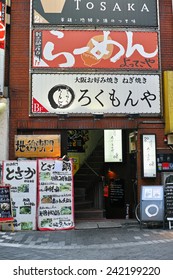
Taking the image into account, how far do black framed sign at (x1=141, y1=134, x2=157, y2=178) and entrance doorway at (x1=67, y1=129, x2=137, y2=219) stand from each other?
22.2 inches

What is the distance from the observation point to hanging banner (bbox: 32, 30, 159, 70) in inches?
476

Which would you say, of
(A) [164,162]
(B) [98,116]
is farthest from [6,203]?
(A) [164,162]

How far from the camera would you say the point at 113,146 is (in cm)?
1384

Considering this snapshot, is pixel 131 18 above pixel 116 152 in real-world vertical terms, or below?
above

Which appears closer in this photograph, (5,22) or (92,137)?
(5,22)

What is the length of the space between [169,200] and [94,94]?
4.24 m

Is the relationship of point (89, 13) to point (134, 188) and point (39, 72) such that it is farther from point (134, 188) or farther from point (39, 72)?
point (134, 188)

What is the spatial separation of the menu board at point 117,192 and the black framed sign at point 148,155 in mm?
1899

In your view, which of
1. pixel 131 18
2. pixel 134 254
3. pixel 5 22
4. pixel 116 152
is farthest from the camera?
pixel 116 152

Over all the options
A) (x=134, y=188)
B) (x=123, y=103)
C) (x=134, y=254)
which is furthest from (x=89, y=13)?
(x=134, y=254)

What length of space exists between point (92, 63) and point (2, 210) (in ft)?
18.6

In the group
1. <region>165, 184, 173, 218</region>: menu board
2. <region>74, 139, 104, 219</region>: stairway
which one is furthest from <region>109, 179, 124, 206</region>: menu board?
<region>165, 184, 173, 218</region>: menu board

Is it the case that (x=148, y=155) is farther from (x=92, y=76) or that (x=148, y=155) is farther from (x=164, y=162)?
(x=92, y=76)

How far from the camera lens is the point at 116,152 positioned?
13.8m
